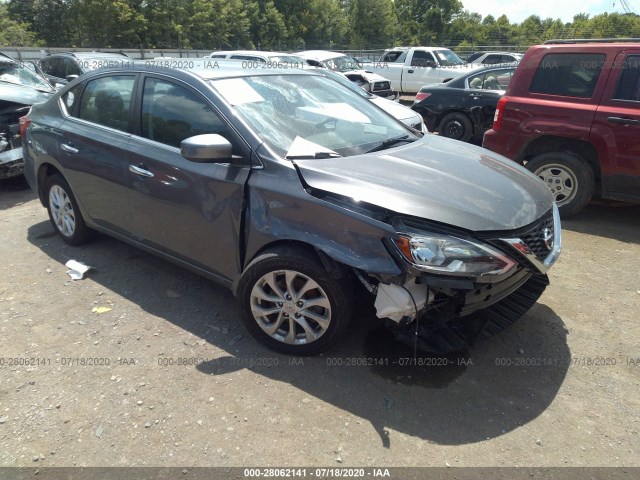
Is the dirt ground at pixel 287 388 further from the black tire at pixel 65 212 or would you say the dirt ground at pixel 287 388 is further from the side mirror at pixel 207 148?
the side mirror at pixel 207 148

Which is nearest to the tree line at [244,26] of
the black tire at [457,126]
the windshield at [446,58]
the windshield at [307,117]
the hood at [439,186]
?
the windshield at [446,58]

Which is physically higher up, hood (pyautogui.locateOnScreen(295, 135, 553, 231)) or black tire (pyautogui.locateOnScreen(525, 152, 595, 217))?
hood (pyautogui.locateOnScreen(295, 135, 553, 231))

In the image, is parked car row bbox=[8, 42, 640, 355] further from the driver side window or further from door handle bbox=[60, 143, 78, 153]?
the driver side window

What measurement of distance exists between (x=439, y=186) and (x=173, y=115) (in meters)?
1.97

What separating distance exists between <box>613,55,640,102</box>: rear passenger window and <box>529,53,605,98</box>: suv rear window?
234 millimetres

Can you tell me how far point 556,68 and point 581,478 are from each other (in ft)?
15.2

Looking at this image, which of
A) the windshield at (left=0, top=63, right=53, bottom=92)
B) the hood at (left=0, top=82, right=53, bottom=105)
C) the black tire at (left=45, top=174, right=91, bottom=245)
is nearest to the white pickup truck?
the windshield at (left=0, top=63, right=53, bottom=92)

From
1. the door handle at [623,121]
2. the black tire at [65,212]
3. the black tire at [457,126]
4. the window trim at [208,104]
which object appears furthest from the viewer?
the black tire at [457,126]

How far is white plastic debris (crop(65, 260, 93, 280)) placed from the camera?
4.11 m

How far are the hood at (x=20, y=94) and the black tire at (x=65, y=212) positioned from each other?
9.20ft

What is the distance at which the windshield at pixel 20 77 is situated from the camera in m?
7.59

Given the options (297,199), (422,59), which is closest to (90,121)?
(297,199)

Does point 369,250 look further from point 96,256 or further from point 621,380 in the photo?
point 96,256

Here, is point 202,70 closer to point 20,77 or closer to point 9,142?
point 9,142
